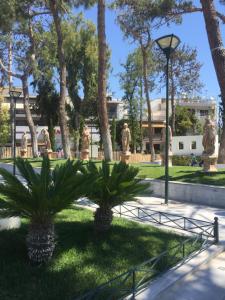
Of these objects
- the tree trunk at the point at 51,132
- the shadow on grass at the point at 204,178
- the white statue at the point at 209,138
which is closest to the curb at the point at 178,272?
the shadow on grass at the point at 204,178

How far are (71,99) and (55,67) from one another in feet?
16.8

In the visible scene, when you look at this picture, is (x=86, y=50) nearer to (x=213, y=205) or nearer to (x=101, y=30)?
(x=101, y=30)

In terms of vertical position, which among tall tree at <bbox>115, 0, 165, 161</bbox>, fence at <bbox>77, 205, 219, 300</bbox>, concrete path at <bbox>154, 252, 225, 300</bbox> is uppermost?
tall tree at <bbox>115, 0, 165, 161</bbox>

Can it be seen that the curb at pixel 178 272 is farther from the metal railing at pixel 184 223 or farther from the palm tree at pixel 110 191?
the palm tree at pixel 110 191

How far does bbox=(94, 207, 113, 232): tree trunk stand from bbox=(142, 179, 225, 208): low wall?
4.92m

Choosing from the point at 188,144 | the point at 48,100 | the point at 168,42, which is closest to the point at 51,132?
the point at 48,100

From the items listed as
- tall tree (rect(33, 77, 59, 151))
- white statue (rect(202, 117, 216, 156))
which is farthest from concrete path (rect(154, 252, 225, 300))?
tall tree (rect(33, 77, 59, 151))

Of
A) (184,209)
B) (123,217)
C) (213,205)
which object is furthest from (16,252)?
(213,205)

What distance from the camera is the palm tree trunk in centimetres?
550

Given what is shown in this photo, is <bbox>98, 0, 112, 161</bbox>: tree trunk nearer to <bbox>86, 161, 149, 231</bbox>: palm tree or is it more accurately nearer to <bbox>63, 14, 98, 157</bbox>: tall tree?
<bbox>86, 161, 149, 231</bbox>: palm tree

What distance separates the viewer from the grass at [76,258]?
16.3 feet

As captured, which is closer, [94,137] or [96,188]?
[96,188]

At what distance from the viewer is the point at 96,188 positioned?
22.4 feet

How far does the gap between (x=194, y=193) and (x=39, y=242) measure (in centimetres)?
817
